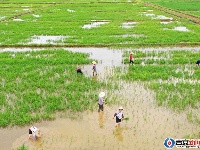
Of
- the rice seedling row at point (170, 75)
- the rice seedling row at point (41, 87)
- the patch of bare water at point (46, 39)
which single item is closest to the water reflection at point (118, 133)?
the rice seedling row at point (41, 87)

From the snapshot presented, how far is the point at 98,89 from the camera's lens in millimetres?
10266

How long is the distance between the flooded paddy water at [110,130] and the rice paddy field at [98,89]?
3 cm

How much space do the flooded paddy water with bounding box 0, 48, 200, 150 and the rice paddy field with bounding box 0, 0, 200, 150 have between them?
3 cm

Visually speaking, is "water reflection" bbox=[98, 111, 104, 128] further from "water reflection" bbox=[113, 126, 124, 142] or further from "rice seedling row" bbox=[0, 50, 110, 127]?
"rice seedling row" bbox=[0, 50, 110, 127]

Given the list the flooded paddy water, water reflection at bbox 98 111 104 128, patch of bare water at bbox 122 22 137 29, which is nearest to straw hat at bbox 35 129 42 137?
the flooded paddy water

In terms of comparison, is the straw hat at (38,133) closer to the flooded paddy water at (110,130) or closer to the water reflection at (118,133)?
the flooded paddy water at (110,130)

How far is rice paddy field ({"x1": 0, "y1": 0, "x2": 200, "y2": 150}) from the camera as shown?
23.6 ft

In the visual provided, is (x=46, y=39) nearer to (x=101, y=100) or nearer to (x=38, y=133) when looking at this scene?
(x=101, y=100)

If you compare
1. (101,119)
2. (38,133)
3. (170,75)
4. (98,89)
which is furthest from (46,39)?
(38,133)

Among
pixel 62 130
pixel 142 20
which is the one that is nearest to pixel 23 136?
pixel 62 130

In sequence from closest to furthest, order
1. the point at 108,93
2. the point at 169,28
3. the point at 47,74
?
the point at 108,93 → the point at 47,74 → the point at 169,28

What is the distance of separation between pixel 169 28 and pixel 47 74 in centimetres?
1408

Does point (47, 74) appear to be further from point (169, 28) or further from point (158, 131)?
point (169, 28)

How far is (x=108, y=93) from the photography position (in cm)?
984
